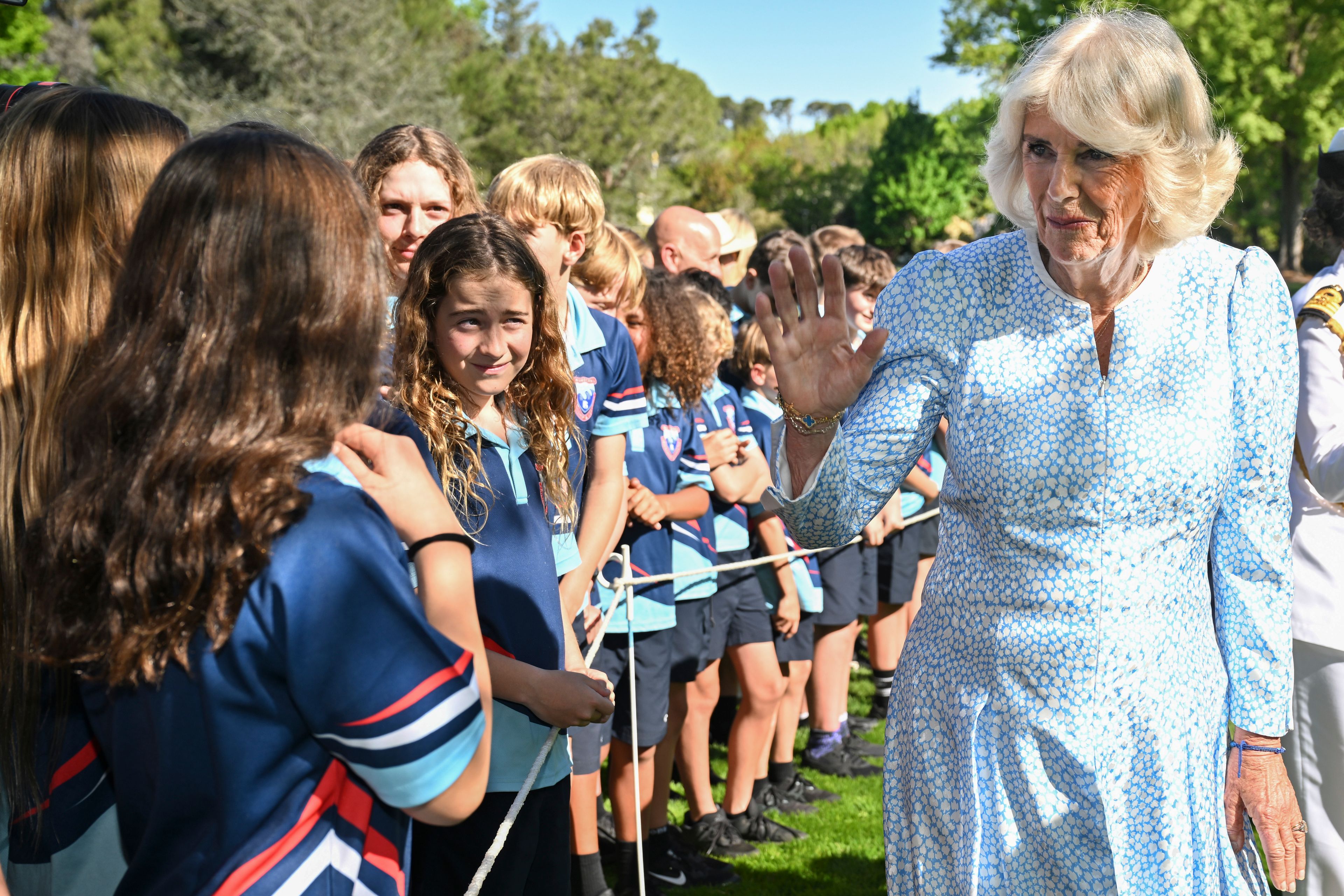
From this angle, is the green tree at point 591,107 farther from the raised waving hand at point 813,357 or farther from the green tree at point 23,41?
the raised waving hand at point 813,357

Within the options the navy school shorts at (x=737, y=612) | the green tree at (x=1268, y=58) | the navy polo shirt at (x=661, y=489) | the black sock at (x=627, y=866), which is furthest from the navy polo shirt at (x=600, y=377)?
the green tree at (x=1268, y=58)

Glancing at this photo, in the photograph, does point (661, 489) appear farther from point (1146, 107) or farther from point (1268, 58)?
point (1268, 58)

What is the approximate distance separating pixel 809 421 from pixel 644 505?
2036 mm

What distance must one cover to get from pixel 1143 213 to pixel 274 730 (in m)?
1.74

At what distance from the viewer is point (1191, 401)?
1985 mm

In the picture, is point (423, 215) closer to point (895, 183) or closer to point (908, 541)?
point (908, 541)

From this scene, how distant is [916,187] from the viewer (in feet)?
110

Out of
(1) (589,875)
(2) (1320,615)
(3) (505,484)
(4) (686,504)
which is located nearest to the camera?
(3) (505,484)

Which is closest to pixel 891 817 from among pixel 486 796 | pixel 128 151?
pixel 486 796

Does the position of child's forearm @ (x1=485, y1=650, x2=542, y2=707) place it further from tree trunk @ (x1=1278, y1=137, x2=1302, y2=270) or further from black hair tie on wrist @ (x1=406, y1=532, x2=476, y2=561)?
tree trunk @ (x1=1278, y1=137, x2=1302, y2=270)

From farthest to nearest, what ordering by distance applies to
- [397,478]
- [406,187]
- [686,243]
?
[686,243], [406,187], [397,478]

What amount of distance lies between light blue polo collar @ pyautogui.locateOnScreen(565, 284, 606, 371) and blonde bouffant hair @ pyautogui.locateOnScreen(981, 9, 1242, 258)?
5.14 feet

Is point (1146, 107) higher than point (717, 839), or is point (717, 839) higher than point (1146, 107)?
point (1146, 107)

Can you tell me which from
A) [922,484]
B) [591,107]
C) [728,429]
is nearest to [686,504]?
[728,429]
